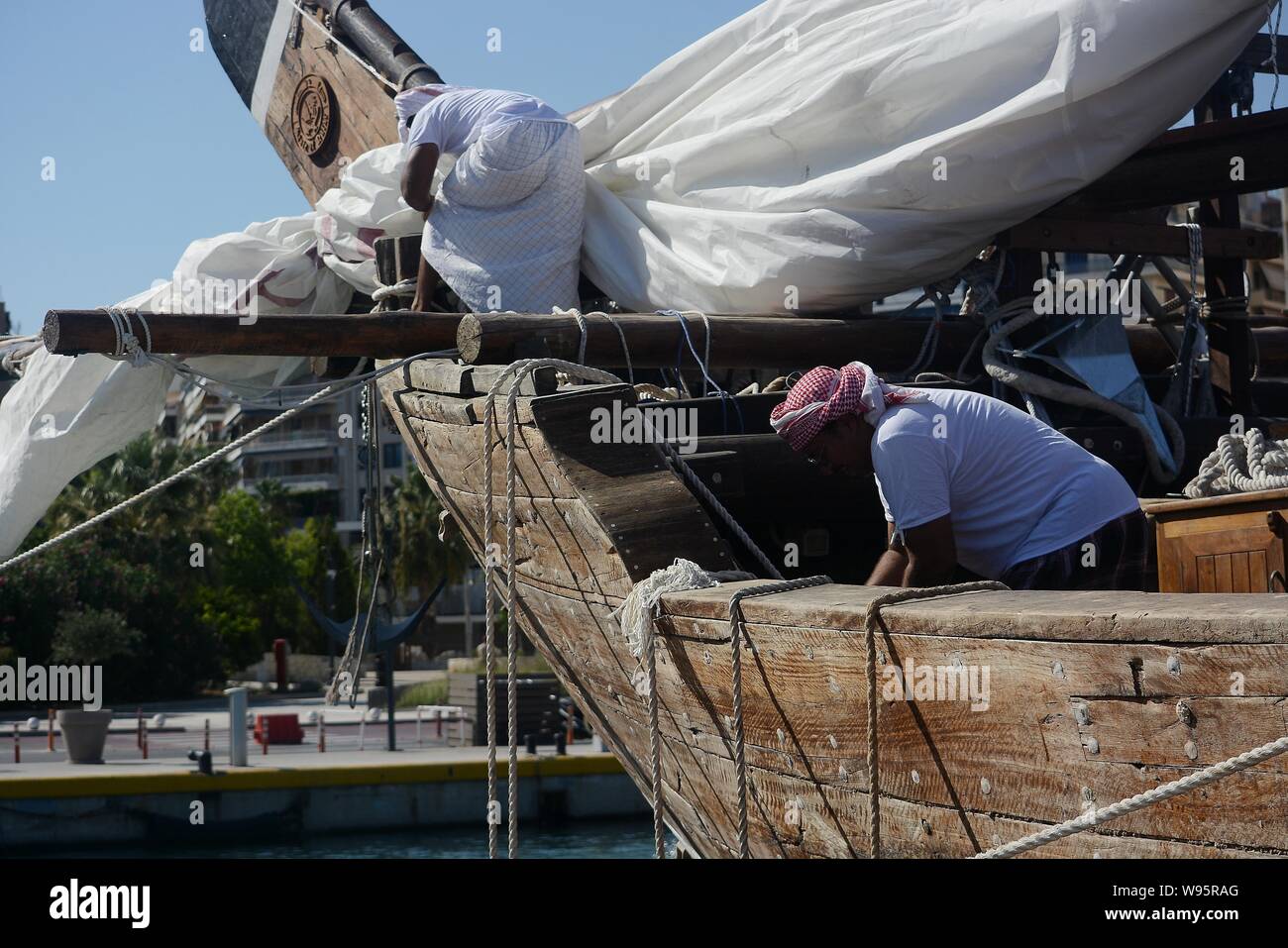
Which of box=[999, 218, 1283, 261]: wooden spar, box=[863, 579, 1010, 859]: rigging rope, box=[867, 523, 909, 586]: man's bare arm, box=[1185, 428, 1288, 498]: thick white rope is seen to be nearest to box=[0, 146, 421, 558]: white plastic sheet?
box=[999, 218, 1283, 261]: wooden spar

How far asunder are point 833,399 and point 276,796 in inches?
703

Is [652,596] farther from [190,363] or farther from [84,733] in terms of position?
[84,733]

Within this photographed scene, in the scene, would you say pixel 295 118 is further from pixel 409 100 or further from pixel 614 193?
pixel 614 193

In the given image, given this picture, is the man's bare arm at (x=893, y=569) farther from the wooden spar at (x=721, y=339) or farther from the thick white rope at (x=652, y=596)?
the wooden spar at (x=721, y=339)

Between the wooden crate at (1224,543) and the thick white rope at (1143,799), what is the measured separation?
110 centimetres

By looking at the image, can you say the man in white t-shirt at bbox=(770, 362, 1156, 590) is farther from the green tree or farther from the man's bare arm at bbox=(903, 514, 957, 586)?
the green tree

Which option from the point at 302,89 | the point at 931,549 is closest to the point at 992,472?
the point at 931,549

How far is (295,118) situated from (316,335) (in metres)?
3.15

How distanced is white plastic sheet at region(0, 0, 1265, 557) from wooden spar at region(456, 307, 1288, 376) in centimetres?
14

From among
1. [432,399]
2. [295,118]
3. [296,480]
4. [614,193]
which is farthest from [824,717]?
[296,480]

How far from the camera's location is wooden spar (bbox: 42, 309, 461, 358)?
3699mm

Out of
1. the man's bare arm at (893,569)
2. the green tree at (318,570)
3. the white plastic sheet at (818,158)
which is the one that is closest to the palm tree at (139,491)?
the green tree at (318,570)

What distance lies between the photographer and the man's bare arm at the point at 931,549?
2.89 meters

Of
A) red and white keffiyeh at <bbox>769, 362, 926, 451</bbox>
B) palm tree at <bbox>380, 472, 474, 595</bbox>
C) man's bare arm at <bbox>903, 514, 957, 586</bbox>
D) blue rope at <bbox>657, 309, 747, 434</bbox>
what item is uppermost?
blue rope at <bbox>657, 309, 747, 434</bbox>
